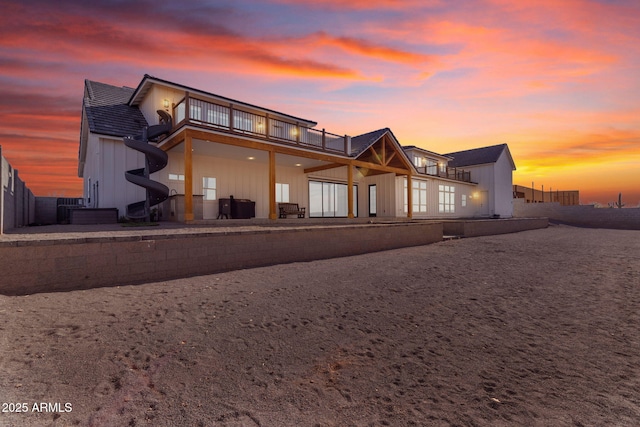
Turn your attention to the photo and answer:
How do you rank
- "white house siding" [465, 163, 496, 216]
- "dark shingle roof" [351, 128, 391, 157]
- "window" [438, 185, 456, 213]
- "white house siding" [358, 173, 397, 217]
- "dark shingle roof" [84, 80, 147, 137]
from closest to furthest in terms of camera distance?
"dark shingle roof" [84, 80, 147, 137], "dark shingle roof" [351, 128, 391, 157], "white house siding" [358, 173, 397, 217], "window" [438, 185, 456, 213], "white house siding" [465, 163, 496, 216]

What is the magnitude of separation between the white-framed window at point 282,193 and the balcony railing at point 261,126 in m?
2.66

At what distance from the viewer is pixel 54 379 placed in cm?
241

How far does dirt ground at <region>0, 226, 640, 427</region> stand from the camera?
216cm

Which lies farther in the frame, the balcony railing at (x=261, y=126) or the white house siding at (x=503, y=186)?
the white house siding at (x=503, y=186)

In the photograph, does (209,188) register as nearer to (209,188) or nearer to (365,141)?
(209,188)

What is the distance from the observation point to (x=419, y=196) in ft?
73.5

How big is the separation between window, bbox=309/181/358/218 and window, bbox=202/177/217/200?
587cm

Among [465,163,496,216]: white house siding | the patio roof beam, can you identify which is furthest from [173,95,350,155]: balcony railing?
[465,163,496,216]: white house siding

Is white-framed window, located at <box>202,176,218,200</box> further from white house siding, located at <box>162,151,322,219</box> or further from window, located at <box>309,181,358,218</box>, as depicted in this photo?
window, located at <box>309,181,358,218</box>

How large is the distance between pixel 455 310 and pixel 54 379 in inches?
187

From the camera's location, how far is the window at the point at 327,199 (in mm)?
17484

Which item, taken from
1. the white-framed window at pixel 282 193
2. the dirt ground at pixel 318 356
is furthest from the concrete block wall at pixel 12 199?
the white-framed window at pixel 282 193

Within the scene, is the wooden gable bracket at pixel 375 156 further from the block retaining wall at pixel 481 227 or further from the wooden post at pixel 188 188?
the wooden post at pixel 188 188

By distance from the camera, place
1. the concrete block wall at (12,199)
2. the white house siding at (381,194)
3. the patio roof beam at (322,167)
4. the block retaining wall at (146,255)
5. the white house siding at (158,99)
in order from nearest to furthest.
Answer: the block retaining wall at (146,255)
the concrete block wall at (12,199)
the white house siding at (158,99)
the patio roof beam at (322,167)
the white house siding at (381,194)
